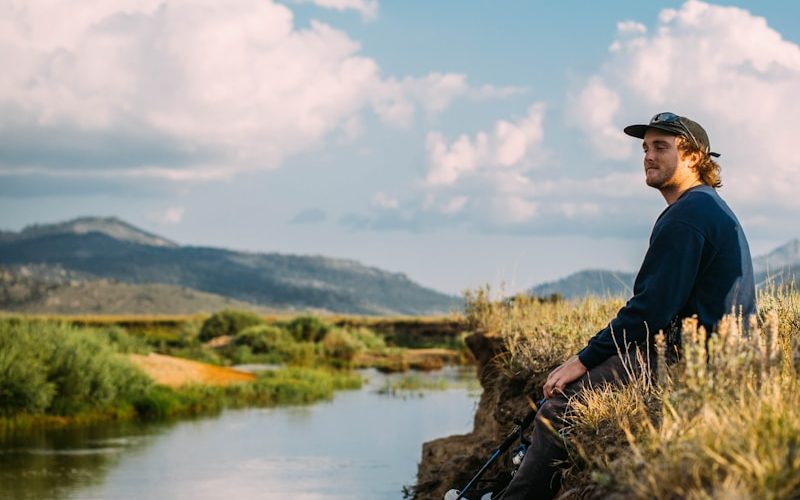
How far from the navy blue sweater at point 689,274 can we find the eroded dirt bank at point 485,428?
2.26 metres

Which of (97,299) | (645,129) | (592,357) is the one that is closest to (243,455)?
(592,357)

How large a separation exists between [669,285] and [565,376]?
70 cm

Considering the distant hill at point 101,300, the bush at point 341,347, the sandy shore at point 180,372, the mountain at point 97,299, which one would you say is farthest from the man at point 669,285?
the mountain at point 97,299

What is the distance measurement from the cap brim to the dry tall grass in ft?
3.41

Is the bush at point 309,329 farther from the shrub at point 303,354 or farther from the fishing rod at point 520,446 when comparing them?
the fishing rod at point 520,446

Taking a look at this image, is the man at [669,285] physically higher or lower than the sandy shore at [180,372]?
higher

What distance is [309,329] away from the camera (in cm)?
4019

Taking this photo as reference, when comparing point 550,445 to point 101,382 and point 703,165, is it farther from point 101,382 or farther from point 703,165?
point 101,382

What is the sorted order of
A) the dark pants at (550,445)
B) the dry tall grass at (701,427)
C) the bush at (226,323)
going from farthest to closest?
1. the bush at (226,323)
2. the dark pants at (550,445)
3. the dry tall grass at (701,427)

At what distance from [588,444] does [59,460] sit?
1187 centimetres

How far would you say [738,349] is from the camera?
461 centimetres

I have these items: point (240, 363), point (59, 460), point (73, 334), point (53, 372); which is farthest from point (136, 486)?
point (240, 363)

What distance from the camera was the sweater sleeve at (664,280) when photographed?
527 cm

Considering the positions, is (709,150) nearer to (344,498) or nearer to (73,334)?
(344,498)
